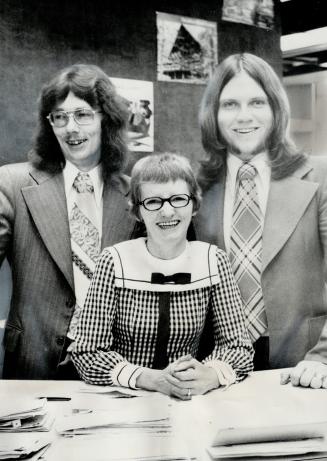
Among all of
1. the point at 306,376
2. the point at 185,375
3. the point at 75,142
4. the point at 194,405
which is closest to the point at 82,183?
the point at 75,142

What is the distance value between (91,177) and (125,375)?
758 millimetres

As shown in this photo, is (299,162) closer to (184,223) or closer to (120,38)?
(184,223)

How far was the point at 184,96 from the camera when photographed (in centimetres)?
234

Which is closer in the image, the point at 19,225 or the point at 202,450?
the point at 202,450

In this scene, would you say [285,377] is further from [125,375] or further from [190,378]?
[125,375]

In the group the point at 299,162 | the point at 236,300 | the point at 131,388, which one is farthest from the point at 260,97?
the point at 131,388

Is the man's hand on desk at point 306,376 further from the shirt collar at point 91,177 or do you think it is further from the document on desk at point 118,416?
the shirt collar at point 91,177

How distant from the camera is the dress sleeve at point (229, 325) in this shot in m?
2.17

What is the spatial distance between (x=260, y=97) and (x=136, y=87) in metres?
0.52

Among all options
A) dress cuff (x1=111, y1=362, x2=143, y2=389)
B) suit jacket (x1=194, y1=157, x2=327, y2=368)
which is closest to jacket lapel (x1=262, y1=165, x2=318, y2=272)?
suit jacket (x1=194, y1=157, x2=327, y2=368)

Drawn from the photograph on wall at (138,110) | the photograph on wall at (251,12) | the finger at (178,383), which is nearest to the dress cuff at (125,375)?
the finger at (178,383)

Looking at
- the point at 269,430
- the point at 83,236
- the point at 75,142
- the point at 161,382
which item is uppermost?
the point at 75,142

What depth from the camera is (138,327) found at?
2135 millimetres

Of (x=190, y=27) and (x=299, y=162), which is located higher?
(x=190, y=27)
